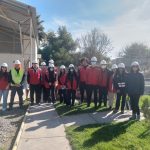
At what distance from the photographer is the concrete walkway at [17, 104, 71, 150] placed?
7215 mm

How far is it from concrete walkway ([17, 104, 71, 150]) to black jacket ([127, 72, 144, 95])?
8.08 feet

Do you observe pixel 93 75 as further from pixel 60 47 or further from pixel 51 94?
pixel 60 47

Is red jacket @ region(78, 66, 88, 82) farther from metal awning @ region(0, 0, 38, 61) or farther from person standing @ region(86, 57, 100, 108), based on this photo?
metal awning @ region(0, 0, 38, 61)

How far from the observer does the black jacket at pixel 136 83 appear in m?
9.74

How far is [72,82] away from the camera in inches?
496

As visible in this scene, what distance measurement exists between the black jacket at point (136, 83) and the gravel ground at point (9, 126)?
371 centimetres

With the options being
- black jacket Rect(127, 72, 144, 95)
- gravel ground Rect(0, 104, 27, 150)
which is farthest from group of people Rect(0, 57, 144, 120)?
black jacket Rect(127, 72, 144, 95)

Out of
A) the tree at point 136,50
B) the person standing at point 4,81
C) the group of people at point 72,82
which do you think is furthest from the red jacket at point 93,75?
the tree at point 136,50

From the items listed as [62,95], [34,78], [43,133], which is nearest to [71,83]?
[62,95]

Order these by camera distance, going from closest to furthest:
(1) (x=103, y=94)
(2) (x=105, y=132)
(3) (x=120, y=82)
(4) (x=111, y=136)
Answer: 1. (4) (x=111, y=136)
2. (2) (x=105, y=132)
3. (3) (x=120, y=82)
4. (1) (x=103, y=94)

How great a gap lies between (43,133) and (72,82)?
176 inches

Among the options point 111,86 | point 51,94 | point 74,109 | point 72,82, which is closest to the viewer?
point 74,109

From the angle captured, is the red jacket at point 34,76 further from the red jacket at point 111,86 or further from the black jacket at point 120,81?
the black jacket at point 120,81

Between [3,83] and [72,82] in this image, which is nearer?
[3,83]
